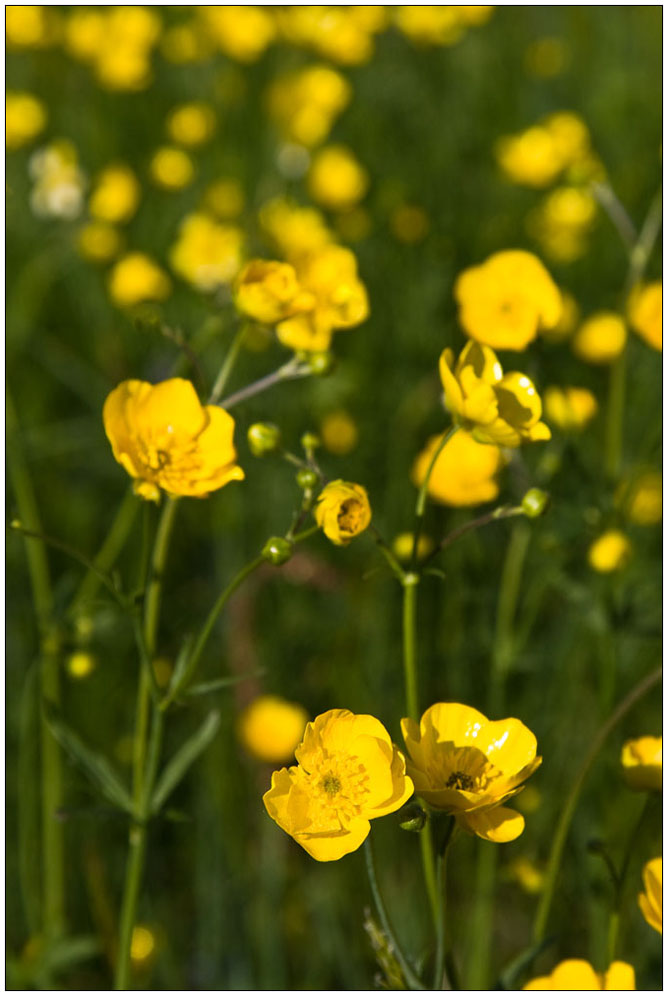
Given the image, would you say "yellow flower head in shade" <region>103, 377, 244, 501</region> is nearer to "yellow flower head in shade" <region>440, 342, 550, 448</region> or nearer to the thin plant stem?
"yellow flower head in shade" <region>440, 342, 550, 448</region>

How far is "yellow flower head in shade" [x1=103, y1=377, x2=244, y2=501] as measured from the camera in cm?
141

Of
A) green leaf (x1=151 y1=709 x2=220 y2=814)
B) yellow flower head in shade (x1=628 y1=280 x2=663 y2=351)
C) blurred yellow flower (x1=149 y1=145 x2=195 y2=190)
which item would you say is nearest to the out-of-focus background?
blurred yellow flower (x1=149 y1=145 x2=195 y2=190)

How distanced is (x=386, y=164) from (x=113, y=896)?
2.87 metres

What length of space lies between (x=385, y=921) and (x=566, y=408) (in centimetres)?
111

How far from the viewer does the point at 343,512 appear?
4.26 ft

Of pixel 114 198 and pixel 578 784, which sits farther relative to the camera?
pixel 114 198

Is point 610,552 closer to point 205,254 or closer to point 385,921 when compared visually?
point 385,921

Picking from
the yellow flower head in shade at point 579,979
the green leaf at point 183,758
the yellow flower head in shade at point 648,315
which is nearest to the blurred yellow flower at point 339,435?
the yellow flower head in shade at point 648,315

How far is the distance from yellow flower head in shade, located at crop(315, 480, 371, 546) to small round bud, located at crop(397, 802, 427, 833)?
13.3 inches

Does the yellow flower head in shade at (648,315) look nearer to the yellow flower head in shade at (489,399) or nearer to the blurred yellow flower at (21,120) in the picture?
the yellow flower head in shade at (489,399)

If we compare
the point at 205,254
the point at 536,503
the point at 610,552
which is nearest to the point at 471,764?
the point at 536,503

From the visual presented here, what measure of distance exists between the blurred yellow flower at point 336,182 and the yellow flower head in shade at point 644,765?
2.37m

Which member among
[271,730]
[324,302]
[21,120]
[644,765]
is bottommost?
[271,730]

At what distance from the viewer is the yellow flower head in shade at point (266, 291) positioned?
153 centimetres
